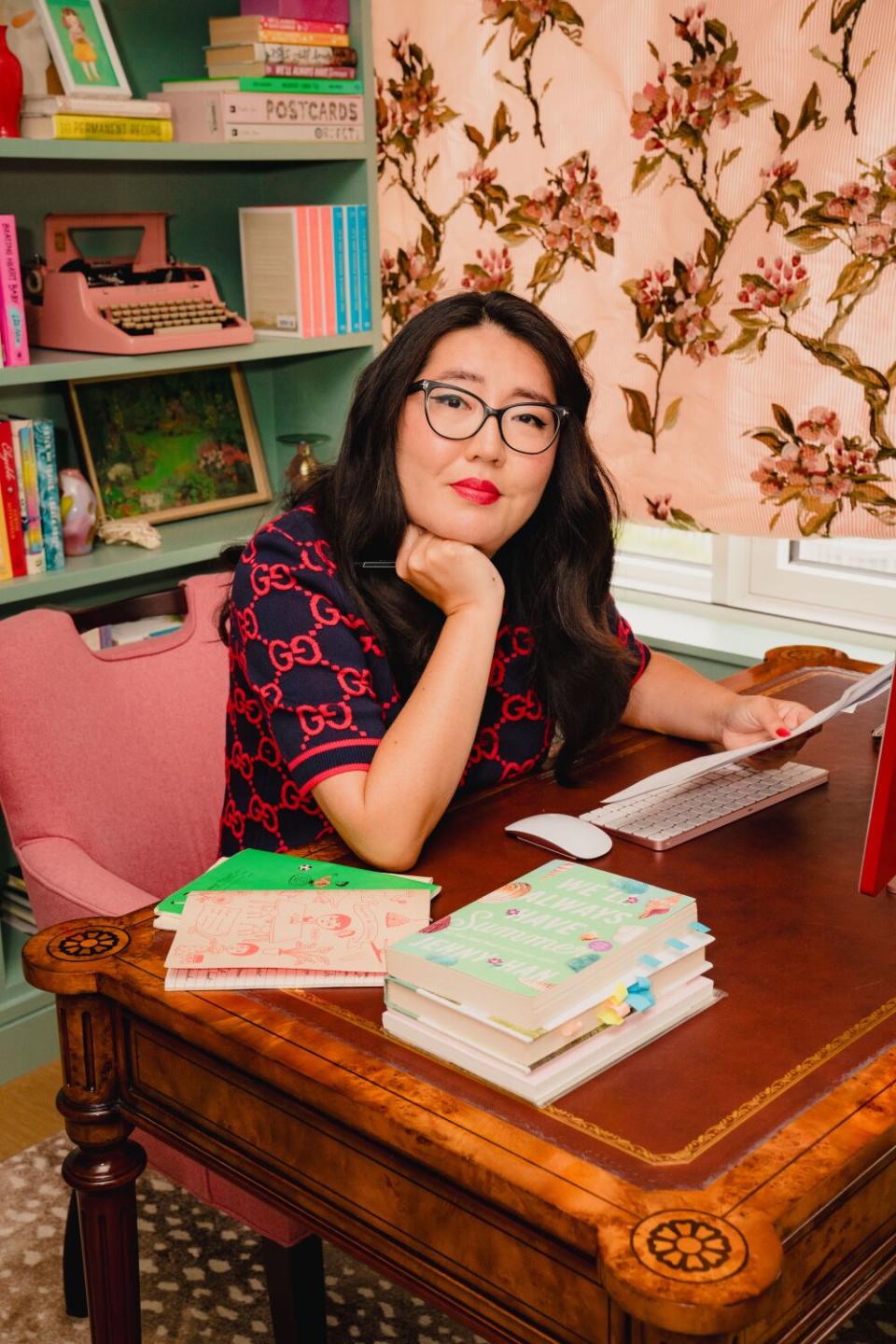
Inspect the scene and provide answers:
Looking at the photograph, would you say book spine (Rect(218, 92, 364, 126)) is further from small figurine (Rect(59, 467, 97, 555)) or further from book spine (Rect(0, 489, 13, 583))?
book spine (Rect(0, 489, 13, 583))

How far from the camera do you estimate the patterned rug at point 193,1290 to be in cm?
184

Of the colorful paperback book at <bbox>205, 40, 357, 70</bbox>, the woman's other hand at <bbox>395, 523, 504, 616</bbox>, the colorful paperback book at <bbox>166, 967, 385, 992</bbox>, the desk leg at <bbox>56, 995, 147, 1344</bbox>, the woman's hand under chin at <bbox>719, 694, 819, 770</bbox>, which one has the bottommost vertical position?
the desk leg at <bbox>56, 995, 147, 1344</bbox>

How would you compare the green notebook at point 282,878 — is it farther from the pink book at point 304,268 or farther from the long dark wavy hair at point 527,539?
the pink book at point 304,268

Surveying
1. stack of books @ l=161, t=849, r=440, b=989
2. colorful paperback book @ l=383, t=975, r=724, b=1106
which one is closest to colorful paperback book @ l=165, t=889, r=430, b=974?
stack of books @ l=161, t=849, r=440, b=989

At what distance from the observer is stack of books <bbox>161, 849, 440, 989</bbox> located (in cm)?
116

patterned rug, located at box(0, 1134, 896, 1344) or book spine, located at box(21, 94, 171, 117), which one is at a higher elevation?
book spine, located at box(21, 94, 171, 117)

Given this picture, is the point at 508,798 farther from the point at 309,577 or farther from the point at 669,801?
the point at 309,577

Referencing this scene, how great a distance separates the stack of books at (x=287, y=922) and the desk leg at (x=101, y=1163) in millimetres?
113

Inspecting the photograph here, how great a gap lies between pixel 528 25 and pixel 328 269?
0.60m

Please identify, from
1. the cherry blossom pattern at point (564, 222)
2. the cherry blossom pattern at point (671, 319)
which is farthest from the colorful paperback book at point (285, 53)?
the cherry blossom pattern at point (671, 319)

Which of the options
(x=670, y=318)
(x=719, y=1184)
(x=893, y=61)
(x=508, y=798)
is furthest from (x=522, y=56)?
(x=719, y=1184)

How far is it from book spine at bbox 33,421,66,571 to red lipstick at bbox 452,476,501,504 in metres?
1.17

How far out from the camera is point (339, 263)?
2.87 m

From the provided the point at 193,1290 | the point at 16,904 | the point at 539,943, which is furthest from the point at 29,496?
the point at 539,943
